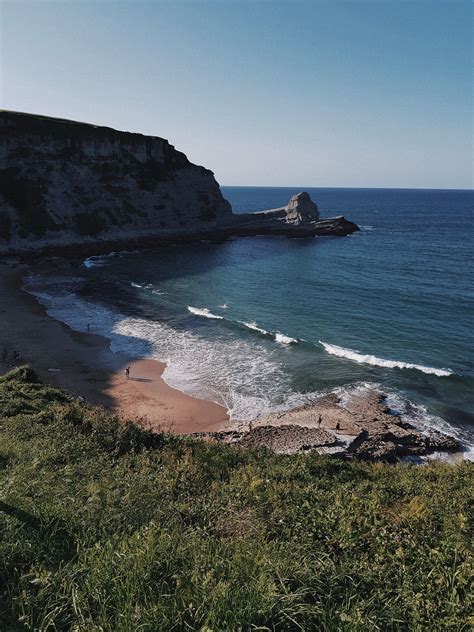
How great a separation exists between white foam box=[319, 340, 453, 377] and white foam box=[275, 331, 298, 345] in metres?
2.57

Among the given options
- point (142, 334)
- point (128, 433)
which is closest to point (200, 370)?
point (142, 334)

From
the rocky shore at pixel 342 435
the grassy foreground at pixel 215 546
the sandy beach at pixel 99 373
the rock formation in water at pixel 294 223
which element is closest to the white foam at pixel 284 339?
the sandy beach at pixel 99 373

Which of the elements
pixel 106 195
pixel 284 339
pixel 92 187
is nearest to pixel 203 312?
pixel 284 339

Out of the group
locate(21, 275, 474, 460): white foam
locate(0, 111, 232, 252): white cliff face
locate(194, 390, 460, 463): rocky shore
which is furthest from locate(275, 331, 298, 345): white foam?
locate(0, 111, 232, 252): white cliff face

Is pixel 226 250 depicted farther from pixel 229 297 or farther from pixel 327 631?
pixel 327 631

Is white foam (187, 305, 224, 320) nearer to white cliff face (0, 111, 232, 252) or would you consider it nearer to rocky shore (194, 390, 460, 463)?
rocky shore (194, 390, 460, 463)

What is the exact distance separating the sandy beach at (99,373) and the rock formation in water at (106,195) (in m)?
29.2

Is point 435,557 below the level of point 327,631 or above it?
below

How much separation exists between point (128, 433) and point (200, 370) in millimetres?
16522

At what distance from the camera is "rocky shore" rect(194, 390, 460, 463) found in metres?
20.4

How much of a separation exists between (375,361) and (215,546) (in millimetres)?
25630

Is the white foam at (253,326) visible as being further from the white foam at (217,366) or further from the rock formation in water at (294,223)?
the rock formation in water at (294,223)

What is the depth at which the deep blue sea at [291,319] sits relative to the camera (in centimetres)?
2803

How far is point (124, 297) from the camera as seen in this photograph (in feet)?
159
